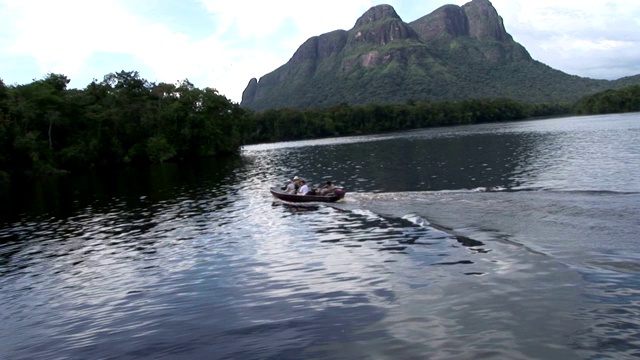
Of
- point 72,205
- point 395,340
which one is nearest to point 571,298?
point 395,340

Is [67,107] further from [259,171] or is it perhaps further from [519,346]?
[519,346]

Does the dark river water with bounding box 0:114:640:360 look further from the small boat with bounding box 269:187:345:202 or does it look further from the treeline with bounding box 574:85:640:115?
the treeline with bounding box 574:85:640:115

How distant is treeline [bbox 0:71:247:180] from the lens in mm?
88000

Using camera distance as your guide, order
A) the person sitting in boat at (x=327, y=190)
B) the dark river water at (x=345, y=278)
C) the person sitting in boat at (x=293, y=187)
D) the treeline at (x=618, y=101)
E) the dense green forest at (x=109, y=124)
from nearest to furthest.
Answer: the dark river water at (x=345, y=278) → the person sitting in boat at (x=327, y=190) → the person sitting in boat at (x=293, y=187) → the dense green forest at (x=109, y=124) → the treeline at (x=618, y=101)

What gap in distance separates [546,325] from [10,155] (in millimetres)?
92347

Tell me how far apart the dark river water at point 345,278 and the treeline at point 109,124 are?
184 feet

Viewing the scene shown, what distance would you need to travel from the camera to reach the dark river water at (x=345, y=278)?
13719 mm

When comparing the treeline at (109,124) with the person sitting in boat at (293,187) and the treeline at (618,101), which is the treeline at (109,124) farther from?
the treeline at (618,101)

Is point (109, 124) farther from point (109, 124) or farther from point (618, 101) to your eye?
point (618, 101)

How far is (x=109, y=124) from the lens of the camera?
107562 mm

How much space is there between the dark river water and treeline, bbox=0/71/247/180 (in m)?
56.2

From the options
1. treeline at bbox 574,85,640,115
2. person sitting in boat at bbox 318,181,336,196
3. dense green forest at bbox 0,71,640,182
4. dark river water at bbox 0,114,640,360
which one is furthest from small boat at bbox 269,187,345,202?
treeline at bbox 574,85,640,115

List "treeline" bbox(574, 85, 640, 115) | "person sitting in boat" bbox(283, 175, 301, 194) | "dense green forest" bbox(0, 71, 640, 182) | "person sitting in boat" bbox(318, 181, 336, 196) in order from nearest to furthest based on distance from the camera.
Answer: "person sitting in boat" bbox(318, 181, 336, 196)
"person sitting in boat" bbox(283, 175, 301, 194)
"dense green forest" bbox(0, 71, 640, 182)
"treeline" bbox(574, 85, 640, 115)

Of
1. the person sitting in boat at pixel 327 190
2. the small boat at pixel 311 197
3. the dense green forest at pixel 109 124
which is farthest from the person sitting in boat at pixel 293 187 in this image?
the dense green forest at pixel 109 124
